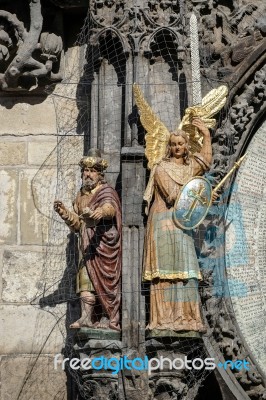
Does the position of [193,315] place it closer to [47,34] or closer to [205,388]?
[205,388]

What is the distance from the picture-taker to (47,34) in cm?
983

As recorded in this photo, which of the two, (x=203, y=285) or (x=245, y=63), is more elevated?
(x=245, y=63)

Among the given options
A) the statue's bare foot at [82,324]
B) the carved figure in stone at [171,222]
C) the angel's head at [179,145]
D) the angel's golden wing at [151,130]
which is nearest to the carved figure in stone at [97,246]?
the statue's bare foot at [82,324]

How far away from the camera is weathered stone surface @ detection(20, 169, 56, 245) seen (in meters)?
9.63

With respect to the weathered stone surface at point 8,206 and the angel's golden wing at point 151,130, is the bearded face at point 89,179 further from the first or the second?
the weathered stone surface at point 8,206

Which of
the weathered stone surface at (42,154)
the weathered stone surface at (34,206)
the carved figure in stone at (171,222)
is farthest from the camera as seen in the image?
the weathered stone surface at (42,154)

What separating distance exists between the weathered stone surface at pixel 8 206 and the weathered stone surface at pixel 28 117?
310 millimetres

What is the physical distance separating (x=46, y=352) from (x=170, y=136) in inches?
63.0

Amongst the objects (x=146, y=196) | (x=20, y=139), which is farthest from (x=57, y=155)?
(x=146, y=196)

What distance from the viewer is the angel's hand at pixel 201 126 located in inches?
358

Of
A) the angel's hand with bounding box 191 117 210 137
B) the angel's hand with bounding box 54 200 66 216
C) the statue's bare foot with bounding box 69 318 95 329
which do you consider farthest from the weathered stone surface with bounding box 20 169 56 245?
the angel's hand with bounding box 191 117 210 137

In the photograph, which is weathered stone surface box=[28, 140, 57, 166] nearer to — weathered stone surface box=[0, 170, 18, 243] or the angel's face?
weathered stone surface box=[0, 170, 18, 243]

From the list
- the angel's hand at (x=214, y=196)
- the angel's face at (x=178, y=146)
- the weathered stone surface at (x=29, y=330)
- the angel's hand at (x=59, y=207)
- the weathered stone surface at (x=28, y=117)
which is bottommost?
the weathered stone surface at (x=29, y=330)

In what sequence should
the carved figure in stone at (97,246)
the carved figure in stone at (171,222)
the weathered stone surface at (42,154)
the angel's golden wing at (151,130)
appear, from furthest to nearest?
the weathered stone surface at (42,154) < the angel's golden wing at (151,130) < the carved figure in stone at (97,246) < the carved figure in stone at (171,222)
